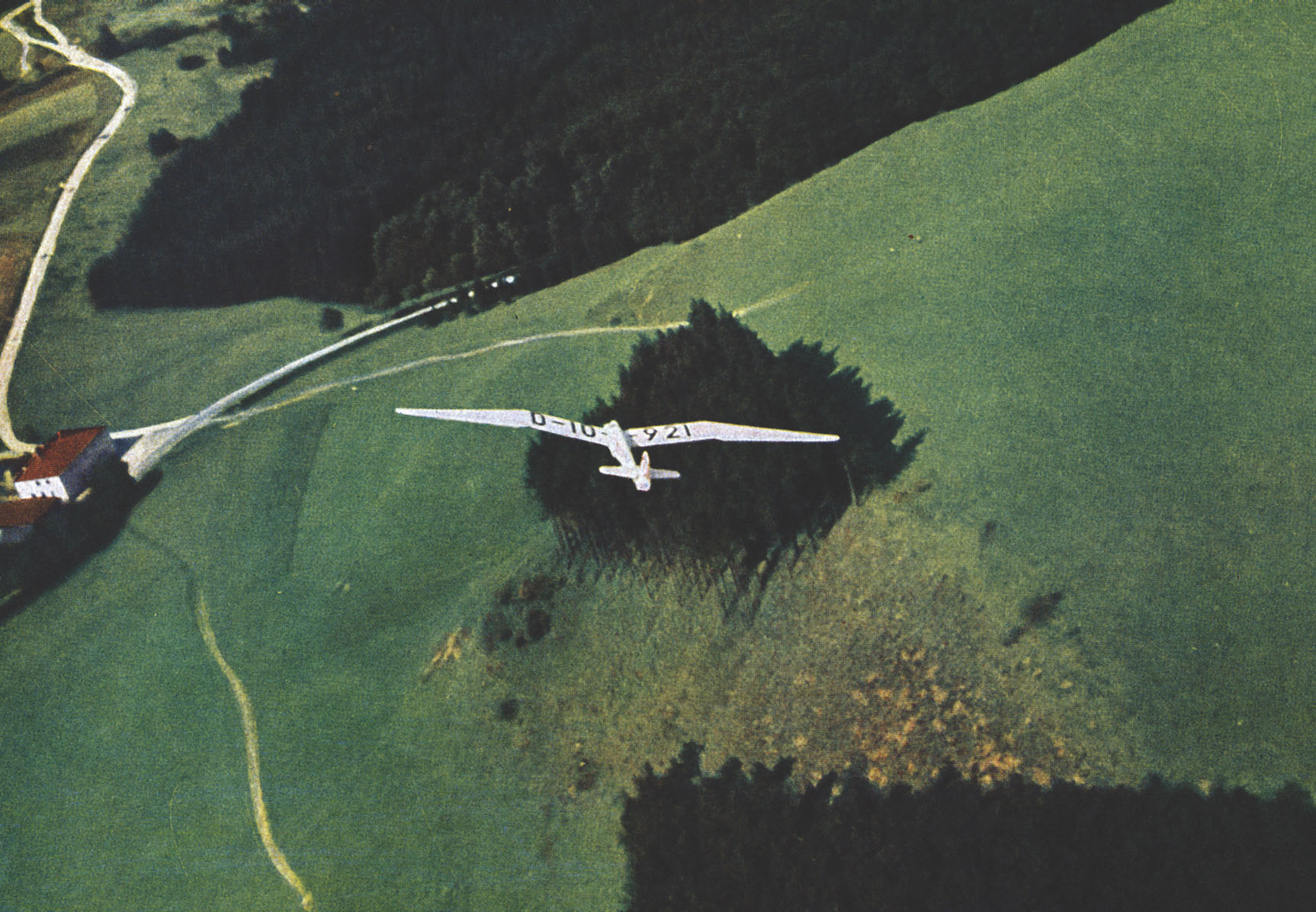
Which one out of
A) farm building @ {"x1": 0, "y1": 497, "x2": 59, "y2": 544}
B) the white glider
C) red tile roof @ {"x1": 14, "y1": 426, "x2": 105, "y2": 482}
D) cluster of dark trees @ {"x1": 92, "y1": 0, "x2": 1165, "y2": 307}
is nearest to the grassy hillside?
cluster of dark trees @ {"x1": 92, "y1": 0, "x2": 1165, "y2": 307}

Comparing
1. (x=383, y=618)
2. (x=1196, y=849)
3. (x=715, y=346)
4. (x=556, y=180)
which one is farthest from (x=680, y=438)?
(x=556, y=180)

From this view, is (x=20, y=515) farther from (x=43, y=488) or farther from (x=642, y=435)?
(x=642, y=435)

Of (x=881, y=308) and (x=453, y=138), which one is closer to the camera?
(x=881, y=308)

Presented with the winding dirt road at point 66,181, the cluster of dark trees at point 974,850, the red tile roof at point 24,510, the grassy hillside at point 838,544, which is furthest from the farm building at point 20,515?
the cluster of dark trees at point 974,850

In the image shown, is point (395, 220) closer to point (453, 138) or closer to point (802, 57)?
point (453, 138)

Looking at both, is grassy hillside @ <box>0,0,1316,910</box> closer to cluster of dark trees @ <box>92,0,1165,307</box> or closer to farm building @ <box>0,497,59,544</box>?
cluster of dark trees @ <box>92,0,1165,307</box>

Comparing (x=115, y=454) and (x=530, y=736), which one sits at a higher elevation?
(x=115, y=454)

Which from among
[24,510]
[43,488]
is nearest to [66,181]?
[43,488]
